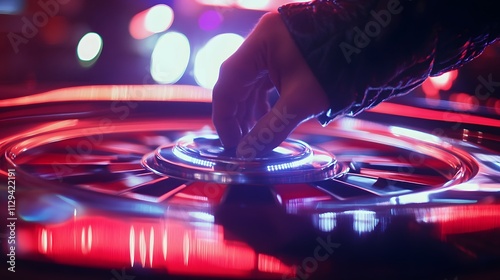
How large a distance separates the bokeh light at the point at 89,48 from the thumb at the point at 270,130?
1245mm

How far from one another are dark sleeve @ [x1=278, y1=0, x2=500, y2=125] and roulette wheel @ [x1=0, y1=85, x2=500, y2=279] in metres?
0.12

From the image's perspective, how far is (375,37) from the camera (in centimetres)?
74

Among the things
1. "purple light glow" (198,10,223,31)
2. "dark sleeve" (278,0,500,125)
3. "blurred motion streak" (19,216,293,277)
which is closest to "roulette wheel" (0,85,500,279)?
"blurred motion streak" (19,216,293,277)

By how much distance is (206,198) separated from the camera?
0.74 metres

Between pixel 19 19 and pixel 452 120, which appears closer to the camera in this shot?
pixel 452 120

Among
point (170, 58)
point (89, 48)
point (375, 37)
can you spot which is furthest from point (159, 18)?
point (375, 37)

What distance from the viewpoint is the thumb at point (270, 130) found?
748 millimetres

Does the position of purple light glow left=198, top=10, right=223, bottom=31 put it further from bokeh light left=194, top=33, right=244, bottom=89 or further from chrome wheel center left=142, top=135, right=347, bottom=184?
chrome wheel center left=142, top=135, right=347, bottom=184

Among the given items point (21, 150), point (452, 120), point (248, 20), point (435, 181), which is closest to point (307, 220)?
point (435, 181)

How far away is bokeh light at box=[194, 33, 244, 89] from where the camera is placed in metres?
2.20

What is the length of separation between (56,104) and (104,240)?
1.15m

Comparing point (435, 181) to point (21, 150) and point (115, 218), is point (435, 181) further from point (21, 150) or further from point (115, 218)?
point (21, 150)

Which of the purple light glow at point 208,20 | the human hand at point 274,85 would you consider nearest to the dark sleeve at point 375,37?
the human hand at point 274,85

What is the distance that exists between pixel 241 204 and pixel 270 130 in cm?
12
